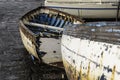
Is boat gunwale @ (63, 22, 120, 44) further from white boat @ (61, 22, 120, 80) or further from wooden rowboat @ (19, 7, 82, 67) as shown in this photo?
wooden rowboat @ (19, 7, 82, 67)

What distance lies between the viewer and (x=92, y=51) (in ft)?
26.2

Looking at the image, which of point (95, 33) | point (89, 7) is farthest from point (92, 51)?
point (89, 7)

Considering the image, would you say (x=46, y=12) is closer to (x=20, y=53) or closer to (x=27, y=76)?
(x=20, y=53)

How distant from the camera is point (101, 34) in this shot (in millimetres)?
8234

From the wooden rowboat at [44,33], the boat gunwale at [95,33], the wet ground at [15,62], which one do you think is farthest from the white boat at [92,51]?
the wet ground at [15,62]

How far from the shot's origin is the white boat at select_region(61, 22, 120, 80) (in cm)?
747

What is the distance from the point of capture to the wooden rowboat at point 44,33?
10492 mm

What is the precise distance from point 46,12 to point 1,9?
668cm

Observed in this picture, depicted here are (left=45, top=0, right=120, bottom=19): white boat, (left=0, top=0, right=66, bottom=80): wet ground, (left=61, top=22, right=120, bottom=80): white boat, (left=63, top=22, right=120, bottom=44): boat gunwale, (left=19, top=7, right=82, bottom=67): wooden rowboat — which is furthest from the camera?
(left=45, top=0, right=120, bottom=19): white boat

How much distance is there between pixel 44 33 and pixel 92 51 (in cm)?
301

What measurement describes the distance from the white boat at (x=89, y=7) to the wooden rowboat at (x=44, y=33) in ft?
7.26

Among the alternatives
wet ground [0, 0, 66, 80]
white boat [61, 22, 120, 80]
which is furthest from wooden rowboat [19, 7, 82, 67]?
white boat [61, 22, 120, 80]

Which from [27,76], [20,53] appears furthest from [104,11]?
[27,76]

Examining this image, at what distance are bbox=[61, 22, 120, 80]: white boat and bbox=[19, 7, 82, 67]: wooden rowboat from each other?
3.74 feet
